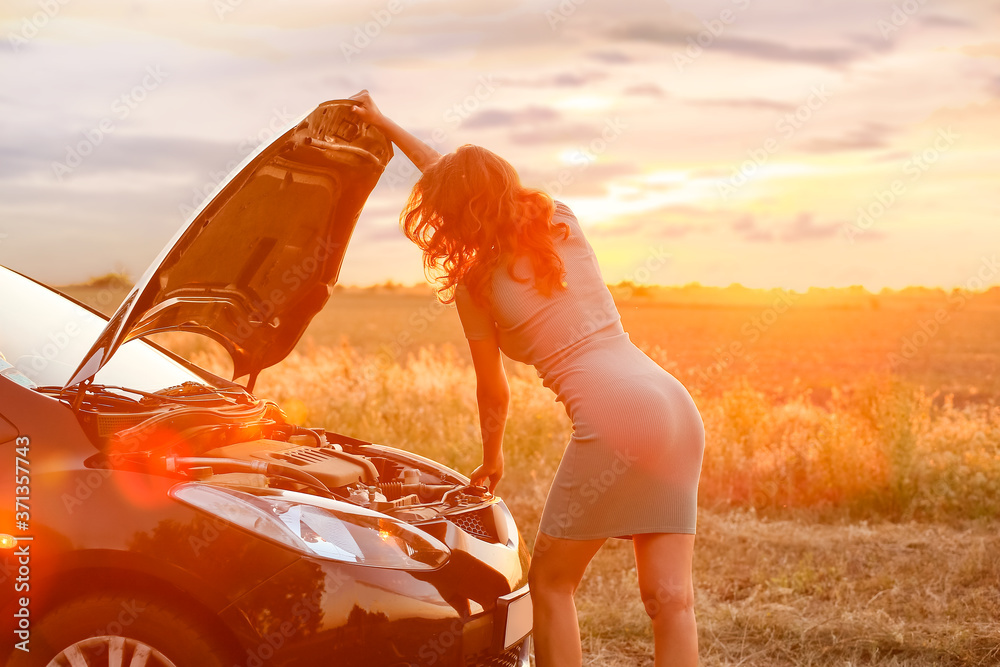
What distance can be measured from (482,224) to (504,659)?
1389 millimetres

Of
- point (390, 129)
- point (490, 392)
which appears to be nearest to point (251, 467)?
point (490, 392)

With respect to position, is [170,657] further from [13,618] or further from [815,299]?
[815,299]

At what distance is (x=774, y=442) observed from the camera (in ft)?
24.4

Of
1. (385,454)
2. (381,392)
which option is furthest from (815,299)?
(385,454)

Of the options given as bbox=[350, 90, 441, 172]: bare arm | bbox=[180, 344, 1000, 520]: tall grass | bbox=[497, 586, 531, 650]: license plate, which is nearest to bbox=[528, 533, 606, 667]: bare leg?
bbox=[497, 586, 531, 650]: license plate

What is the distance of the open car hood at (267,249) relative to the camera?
2951 millimetres

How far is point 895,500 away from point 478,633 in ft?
16.4

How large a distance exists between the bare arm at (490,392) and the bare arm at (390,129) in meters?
0.77

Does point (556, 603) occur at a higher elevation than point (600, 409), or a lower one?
lower

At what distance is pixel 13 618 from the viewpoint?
97.1 inches

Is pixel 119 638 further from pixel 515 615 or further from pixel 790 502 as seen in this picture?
pixel 790 502

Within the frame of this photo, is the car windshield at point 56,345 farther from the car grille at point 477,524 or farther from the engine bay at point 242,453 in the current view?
the car grille at point 477,524

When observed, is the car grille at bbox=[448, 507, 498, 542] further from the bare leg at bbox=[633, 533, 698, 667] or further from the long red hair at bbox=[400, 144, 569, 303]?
the long red hair at bbox=[400, 144, 569, 303]

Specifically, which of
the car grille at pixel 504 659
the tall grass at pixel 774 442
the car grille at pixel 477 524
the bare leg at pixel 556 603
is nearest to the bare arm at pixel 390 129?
the car grille at pixel 477 524
